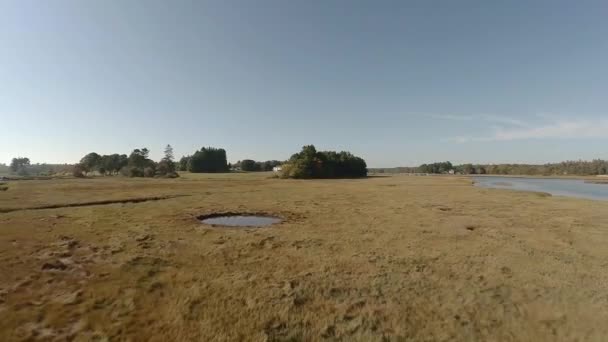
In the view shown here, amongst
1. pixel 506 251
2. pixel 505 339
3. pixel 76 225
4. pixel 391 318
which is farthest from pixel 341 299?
pixel 76 225

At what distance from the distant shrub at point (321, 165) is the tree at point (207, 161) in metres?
50.5

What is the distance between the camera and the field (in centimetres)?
791

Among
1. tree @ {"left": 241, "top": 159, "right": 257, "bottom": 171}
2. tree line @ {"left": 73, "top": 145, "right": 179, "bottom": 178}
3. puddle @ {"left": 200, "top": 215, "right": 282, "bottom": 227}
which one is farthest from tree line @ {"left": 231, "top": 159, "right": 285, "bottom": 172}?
puddle @ {"left": 200, "top": 215, "right": 282, "bottom": 227}

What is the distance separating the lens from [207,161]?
466 ft

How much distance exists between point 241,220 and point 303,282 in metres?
A: 13.7

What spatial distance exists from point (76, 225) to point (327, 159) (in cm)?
9451

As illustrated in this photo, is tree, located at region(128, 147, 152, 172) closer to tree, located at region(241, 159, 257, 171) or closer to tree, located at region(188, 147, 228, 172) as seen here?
tree, located at region(188, 147, 228, 172)

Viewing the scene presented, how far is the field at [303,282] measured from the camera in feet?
26.0

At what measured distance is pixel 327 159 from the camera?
11125 cm

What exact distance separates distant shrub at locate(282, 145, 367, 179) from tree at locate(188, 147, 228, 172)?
166 ft

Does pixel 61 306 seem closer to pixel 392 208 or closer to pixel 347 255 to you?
pixel 347 255

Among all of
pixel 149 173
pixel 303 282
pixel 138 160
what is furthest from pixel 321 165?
pixel 303 282

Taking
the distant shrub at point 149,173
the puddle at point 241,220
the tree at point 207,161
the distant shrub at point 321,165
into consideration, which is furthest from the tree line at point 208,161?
the puddle at point 241,220

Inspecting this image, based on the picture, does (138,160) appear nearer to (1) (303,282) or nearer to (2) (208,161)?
(2) (208,161)
